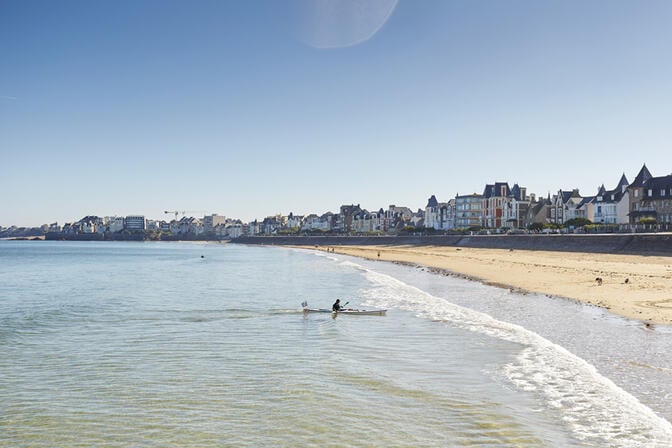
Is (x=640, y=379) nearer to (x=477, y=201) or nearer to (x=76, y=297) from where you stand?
(x=76, y=297)

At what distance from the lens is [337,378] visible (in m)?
12.6

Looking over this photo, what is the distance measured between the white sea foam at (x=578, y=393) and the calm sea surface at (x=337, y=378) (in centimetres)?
4

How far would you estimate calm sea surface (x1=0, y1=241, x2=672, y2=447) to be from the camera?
9.19 meters

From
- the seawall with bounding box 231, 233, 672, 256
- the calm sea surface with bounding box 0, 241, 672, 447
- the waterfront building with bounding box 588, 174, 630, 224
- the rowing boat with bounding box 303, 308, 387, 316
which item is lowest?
the calm sea surface with bounding box 0, 241, 672, 447

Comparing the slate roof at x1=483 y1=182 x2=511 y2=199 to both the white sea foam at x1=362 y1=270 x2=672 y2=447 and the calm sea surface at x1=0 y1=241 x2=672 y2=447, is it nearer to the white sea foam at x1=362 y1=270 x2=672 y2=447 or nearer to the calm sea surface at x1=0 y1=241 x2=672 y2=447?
the calm sea surface at x1=0 y1=241 x2=672 y2=447

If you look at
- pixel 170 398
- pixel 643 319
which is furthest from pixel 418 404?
Result: pixel 643 319

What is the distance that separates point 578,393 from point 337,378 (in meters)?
5.20

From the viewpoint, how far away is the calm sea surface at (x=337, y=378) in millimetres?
9188

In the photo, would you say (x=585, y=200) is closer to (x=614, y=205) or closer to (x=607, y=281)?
(x=614, y=205)

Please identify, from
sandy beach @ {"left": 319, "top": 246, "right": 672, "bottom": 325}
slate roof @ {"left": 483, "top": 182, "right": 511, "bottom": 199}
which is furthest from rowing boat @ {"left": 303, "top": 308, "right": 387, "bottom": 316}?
slate roof @ {"left": 483, "top": 182, "right": 511, "bottom": 199}

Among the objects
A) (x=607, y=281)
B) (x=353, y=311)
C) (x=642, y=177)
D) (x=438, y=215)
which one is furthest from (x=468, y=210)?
(x=353, y=311)

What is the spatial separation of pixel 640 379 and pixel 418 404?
Result: 5192 mm

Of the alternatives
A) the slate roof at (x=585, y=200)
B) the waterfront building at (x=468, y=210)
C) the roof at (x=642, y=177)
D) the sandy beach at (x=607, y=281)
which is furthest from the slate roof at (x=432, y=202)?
the sandy beach at (x=607, y=281)

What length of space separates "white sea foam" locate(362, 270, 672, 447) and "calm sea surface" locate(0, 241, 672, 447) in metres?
0.04
